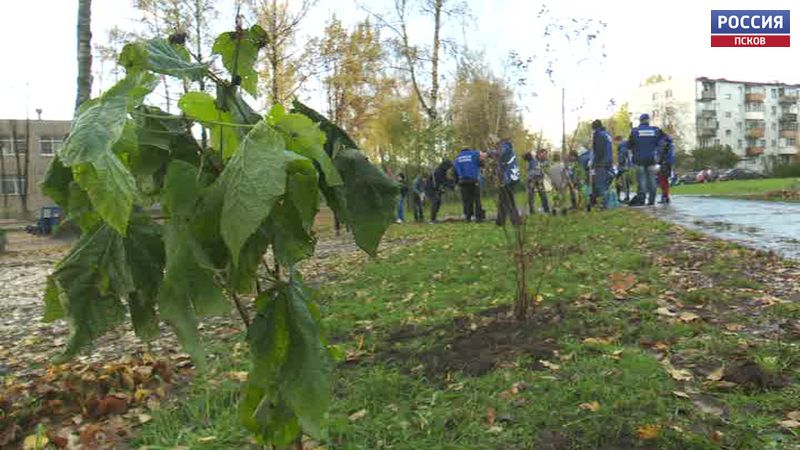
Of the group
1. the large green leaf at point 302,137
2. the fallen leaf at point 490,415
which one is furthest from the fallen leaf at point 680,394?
the large green leaf at point 302,137

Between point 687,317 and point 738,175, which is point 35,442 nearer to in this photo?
point 687,317

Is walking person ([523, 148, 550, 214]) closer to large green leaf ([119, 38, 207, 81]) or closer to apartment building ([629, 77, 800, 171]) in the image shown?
large green leaf ([119, 38, 207, 81])

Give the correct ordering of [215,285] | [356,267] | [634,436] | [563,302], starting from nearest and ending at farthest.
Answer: [215,285] → [634,436] → [563,302] → [356,267]

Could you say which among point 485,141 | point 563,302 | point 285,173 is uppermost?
point 485,141

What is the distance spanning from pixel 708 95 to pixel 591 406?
116463 millimetres

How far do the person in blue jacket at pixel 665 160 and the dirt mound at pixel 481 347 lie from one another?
10.6m

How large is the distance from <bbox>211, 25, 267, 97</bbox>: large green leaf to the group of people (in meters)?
3.42

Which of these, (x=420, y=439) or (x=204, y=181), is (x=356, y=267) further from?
(x=204, y=181)

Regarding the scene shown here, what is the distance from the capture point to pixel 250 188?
0.92 m

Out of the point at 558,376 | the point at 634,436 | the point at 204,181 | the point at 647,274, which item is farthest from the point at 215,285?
the point at 647,274

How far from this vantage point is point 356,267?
27.9 ft

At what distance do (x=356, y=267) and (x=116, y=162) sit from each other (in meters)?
7.68

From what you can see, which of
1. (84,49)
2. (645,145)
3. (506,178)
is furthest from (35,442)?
(645,145)

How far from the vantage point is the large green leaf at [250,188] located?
915 millimetres
